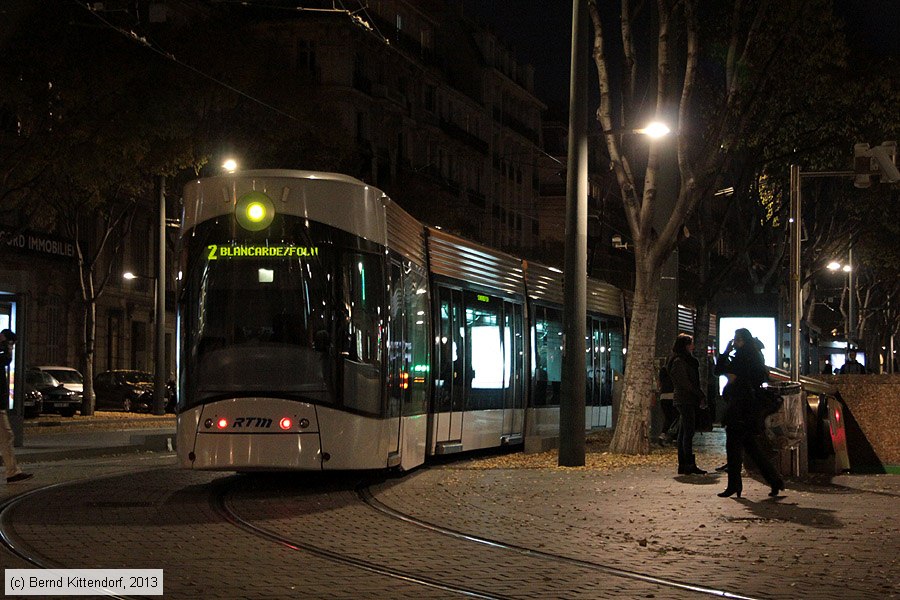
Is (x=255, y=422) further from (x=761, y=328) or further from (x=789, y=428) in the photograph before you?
(x=761, y=328)

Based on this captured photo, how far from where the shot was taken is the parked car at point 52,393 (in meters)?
44.2

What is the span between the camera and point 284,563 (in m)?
10.2

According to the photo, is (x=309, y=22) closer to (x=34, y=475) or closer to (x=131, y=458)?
(x=131, y=458)

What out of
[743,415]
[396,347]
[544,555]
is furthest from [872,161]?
[544,555]

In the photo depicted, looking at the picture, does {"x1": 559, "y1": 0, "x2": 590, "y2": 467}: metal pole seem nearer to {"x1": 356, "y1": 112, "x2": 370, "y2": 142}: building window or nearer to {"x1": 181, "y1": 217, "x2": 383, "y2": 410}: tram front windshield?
{"x1": 181, "y1": 217, "x2": 383, "y2": 410}: tram front windshield

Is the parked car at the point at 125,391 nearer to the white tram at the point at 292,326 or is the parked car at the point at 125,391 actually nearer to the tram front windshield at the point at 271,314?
the white tram at the point at 292,326

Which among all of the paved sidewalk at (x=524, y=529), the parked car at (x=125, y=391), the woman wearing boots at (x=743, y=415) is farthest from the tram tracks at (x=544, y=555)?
the parked car at (x=125, y=391)

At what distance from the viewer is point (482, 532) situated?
12.3m

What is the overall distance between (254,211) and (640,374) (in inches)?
315

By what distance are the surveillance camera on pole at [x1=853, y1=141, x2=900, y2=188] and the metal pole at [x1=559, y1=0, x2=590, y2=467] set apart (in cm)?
383

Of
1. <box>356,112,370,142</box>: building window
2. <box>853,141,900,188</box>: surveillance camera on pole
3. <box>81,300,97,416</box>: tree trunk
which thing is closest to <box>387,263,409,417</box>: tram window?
→ <box>853,141,900,188</box>: surveillance camera on pole

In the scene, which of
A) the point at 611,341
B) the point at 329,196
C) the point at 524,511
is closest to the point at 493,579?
the point at 524,511

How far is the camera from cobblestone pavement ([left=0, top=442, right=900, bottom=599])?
9.53m

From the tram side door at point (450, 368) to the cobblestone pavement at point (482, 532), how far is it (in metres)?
1.27
